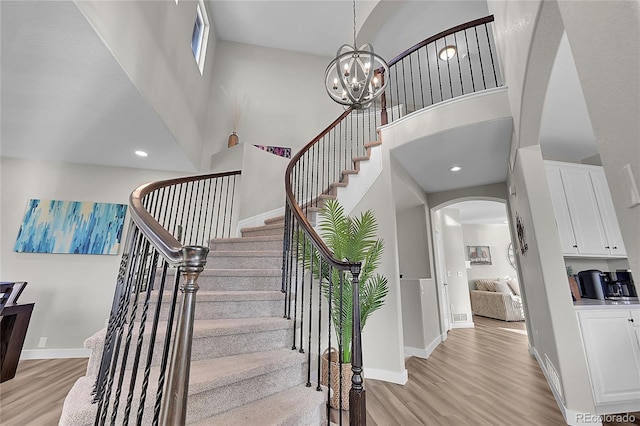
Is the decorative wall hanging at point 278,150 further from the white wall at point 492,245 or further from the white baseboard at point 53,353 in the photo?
the white wall at point 492,245

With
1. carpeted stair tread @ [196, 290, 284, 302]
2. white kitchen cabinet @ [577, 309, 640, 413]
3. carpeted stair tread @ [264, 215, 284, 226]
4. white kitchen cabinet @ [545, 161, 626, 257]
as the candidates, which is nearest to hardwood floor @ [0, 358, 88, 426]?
carpeted stair tread @ [196, 290, 284, 302]

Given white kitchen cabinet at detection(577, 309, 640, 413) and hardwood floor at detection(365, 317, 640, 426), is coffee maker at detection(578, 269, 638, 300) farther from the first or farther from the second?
hardwood floor at detection(365, 317, 640, 426)

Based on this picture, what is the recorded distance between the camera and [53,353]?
3488 mm

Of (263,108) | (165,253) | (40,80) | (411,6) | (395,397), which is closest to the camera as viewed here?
(165,253)

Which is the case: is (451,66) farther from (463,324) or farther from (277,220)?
(463,324)

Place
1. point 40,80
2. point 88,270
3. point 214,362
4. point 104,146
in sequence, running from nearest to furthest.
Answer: point 214,362 < point 40,80 < point 104,146 < point 88,270

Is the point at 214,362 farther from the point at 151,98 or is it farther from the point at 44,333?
the point at 44,333

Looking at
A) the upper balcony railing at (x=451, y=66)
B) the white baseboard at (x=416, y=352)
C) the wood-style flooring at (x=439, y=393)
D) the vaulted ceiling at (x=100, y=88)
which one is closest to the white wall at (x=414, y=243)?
the vaulted ceiling at (x=100, y=88)

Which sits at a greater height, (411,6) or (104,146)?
(411,6)

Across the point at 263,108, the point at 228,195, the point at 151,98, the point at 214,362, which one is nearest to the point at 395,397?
the point at 214,362

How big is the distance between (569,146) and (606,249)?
50.4 inches

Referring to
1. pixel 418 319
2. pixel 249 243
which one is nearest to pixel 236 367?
pixel 249 243

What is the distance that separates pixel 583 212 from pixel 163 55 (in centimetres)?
501

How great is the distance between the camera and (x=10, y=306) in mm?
2947
